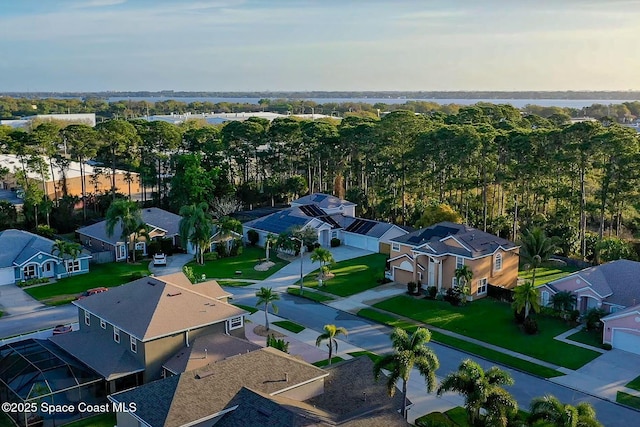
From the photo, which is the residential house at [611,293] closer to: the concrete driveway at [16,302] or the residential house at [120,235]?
the residential house at [120,235]

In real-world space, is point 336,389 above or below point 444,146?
below

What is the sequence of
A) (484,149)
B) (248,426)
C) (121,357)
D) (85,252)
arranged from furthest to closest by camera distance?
(484,149)
(85,252)
(121,357)
(248,426)

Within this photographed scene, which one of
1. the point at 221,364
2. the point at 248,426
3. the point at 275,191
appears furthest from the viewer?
the point at 275,191

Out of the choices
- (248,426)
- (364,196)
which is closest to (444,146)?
(364,196)

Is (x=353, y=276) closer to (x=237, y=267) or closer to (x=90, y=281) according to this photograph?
(x=237, y=267)

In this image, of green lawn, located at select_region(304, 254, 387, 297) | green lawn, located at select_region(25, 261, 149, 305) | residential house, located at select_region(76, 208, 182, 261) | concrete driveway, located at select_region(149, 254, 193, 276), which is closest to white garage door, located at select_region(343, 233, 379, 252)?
green lawn, located at select_region(304, 254, 387, 297)

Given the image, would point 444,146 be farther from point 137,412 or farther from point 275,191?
point 137,412

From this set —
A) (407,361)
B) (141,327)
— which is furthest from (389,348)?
(141,327)
